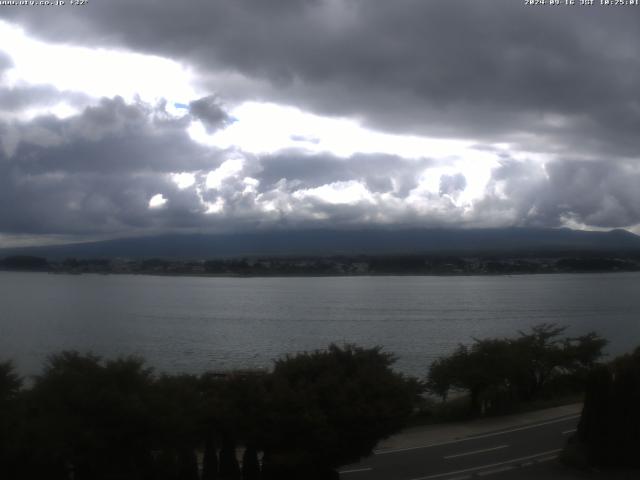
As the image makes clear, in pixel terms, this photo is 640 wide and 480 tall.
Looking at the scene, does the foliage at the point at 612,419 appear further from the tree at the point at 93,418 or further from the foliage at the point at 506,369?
the tree at the point at 93,418

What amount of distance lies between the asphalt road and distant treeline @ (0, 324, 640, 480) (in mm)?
1747

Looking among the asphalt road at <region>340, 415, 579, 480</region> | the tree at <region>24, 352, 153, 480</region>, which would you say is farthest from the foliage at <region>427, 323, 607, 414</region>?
the tree at <region>24, 352, 153, 480</region>

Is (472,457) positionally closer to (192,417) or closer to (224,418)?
(224,418)

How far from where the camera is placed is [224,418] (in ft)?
46.5

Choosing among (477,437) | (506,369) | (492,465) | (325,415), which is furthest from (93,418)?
(506,369)

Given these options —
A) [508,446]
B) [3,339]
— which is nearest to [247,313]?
[3,339]

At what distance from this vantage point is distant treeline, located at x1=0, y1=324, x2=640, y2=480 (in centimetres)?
1219

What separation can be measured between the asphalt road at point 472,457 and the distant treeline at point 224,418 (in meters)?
1.75

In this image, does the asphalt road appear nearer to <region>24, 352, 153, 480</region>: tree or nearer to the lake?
<region>24, 352, 153, 480</region>: tree

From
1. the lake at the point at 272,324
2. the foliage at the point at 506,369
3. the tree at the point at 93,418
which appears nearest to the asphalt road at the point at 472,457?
the foliage at the point at 506,369

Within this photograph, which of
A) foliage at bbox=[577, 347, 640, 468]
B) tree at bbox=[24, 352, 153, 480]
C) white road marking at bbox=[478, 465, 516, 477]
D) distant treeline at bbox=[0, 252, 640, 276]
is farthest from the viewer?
distant treeline at bbox=[0, 252, 640, 276]

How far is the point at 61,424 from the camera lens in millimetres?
12023

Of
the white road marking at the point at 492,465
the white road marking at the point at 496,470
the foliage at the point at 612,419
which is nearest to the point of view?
the white road marking at the point at 496,470

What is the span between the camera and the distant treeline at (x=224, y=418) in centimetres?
1219
